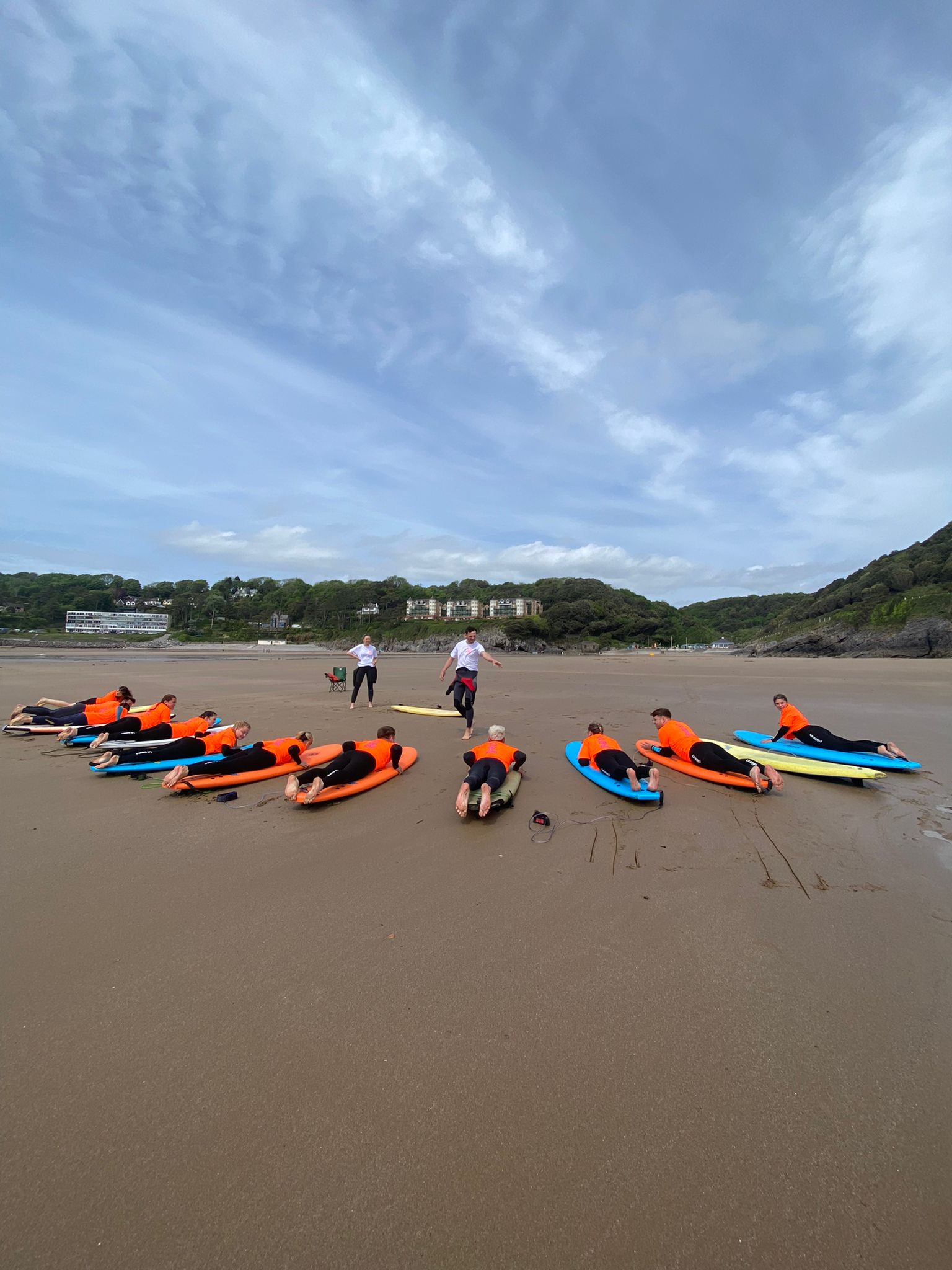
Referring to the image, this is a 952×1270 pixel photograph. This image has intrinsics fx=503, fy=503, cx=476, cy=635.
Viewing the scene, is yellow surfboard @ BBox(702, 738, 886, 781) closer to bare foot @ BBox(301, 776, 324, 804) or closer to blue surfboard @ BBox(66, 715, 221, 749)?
bare foot @ BBox(301, 776, 324, 804)

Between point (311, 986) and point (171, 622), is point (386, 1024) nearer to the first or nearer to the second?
point (311, 986)

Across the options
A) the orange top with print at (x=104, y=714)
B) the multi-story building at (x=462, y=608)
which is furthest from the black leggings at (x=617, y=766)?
the multi-story building at (x=462, y=608)

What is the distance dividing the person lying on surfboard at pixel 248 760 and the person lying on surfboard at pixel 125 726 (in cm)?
147

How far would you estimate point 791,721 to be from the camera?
26.9ft

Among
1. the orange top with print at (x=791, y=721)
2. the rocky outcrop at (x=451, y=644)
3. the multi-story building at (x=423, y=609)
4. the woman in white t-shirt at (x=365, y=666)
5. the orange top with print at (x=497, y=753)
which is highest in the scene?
the multi-story building at (x=423, y=609)

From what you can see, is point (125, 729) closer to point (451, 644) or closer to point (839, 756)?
→ point (839, 756)

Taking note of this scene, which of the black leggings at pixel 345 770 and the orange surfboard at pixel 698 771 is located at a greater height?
the black leggings at pixel 345 770

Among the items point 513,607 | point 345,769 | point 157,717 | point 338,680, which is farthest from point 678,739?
point 513,607

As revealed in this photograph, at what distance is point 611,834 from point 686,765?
8.80ft

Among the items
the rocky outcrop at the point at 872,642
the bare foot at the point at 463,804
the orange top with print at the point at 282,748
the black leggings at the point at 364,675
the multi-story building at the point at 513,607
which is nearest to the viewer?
the bare foot at the point at 463,804

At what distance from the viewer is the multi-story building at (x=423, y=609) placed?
137 meters

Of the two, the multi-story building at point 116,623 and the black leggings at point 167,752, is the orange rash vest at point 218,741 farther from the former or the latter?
the multi-story building at point 116,623

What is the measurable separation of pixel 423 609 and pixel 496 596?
23095 mm

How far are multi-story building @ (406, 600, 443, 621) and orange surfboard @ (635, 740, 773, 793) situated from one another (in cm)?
12823
